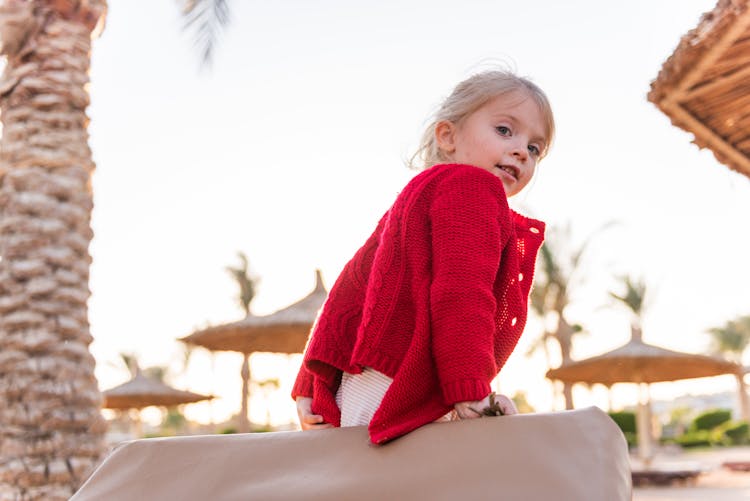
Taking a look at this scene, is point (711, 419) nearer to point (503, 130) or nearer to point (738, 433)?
point (738, 433)

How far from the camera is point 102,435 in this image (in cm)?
412

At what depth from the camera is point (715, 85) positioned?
3721mm

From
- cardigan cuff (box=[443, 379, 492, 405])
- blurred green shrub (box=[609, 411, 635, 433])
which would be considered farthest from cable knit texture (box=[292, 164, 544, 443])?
blurred green shrub (box=[609, 411, 635, 433])

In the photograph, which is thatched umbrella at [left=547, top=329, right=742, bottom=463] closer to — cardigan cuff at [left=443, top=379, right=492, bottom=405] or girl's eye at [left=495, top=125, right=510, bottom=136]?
girl's eye at [left=495, top=125, right=510, bottom=136]

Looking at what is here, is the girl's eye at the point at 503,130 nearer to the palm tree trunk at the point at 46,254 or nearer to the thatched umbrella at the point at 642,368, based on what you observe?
the palm tree trunk at the point at 46,254

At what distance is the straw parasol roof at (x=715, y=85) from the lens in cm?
329

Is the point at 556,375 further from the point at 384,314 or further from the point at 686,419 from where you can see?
the point at 686,419

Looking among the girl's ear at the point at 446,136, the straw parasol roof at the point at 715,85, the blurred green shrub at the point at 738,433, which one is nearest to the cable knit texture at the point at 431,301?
the girl's ear at the point at 446,136

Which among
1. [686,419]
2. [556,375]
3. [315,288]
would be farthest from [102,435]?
[686,419]

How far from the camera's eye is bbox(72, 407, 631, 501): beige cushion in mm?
1188

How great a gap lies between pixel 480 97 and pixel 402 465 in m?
0.91

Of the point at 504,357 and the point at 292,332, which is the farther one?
the point at 292,332

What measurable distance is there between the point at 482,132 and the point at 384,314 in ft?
1.79

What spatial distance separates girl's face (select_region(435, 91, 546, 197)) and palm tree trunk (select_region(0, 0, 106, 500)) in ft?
9.74
